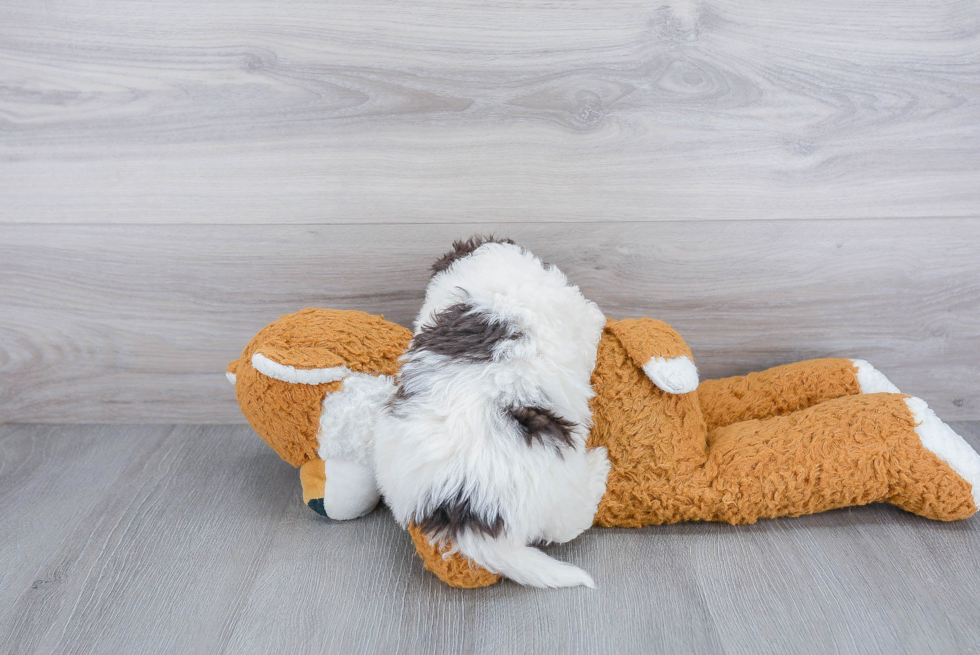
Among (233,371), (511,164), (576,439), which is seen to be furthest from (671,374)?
(233,371)

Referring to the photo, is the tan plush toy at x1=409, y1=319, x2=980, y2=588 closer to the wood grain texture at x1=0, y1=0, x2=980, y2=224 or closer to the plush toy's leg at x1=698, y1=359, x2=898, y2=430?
the plush toy's leg at x1=698, y1=359, x2=898, y2=430

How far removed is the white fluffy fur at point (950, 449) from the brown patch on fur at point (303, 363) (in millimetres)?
651

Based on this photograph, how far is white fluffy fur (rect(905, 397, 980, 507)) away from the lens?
0.79 meters

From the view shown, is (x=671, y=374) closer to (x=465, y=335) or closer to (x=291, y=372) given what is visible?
(x=465, y=335)

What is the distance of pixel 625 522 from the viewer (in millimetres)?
835

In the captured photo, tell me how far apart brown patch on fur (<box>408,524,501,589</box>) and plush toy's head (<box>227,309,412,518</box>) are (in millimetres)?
149

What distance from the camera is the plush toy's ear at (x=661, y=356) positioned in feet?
2.58

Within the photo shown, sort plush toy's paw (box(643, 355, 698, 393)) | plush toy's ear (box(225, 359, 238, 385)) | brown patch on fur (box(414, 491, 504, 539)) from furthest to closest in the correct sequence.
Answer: plush toy's ear (box(225, 359, 238, 385))
plush toy's paw (box(643, 355, 698, 393))
brown patch on fur (box(414, 491, 504, 539))

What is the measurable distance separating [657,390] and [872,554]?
1.02 feet

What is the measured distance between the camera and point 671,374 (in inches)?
30.9

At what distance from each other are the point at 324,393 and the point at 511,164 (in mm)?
413

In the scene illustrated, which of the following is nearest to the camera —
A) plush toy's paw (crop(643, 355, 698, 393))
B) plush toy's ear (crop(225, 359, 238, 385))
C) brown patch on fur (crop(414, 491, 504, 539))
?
brown patch on fur (crop(414, 491, 504, 539))

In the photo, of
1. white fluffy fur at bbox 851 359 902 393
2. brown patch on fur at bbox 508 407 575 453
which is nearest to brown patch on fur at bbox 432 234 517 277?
brown patch on fur at bbox 508 407 575 453

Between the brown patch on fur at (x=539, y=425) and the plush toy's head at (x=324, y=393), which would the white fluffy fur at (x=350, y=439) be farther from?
the brown patch on fur at (x=539, y=425)
